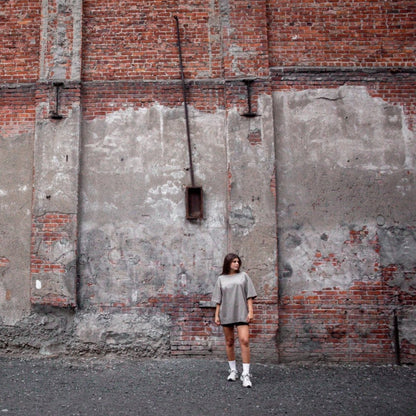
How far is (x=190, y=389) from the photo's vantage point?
471 centimetres

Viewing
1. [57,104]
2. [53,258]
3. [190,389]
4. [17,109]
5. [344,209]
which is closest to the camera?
[190,389]

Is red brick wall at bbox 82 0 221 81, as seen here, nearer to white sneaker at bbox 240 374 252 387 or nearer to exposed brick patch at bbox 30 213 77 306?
exposed brick patch at bbox 30 213 77 306

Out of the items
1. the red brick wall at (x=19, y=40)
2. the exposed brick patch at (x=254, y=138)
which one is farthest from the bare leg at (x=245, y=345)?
the red brick wall at (x=19, y=40)

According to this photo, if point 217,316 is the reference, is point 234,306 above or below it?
above

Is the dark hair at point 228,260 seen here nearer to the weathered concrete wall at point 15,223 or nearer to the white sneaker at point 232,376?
the white sneaker at point 232,376

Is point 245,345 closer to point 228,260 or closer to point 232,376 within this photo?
point 232,376

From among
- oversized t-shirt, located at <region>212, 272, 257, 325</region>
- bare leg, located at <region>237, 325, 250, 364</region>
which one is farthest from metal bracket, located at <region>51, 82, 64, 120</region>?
bare leg, located at <region>237, 325, 250, 364</region>

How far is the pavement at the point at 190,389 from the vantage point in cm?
414

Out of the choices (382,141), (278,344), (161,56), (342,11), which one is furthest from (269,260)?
(342,11)

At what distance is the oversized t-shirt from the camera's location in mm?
4902

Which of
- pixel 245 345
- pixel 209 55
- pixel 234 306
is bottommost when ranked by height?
pixel 245 345

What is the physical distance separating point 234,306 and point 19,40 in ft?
18.4

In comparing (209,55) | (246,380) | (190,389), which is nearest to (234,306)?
(246,380)

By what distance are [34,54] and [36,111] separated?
1.06 meters
